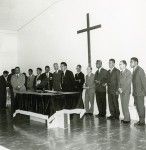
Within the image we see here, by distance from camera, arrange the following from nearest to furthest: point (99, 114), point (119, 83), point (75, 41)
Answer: point (119, 83)
point (99, 114)
point (75, 41)

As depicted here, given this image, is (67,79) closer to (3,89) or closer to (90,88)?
(90,88)

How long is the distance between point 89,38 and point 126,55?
162cm

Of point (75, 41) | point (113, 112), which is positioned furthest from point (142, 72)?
point (75, 41)

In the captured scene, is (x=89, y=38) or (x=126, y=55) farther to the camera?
(x=89, y=38)

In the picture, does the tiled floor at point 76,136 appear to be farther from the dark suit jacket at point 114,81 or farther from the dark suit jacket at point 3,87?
the dark suit jacket at point 3,87

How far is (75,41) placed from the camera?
31.8ft

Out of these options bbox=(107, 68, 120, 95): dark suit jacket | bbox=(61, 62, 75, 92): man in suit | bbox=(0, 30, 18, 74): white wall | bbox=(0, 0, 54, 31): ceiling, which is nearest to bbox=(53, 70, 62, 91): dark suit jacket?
bbox=(61, 62, 75, 92): man in suit

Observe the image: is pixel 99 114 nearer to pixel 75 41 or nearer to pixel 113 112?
pixel 113 112

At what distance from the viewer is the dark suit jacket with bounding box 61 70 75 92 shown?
8831 mm

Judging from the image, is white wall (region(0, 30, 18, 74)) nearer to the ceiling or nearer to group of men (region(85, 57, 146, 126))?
the ceiling

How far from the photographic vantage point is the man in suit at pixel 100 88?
8033mm

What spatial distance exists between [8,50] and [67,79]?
5.21 m

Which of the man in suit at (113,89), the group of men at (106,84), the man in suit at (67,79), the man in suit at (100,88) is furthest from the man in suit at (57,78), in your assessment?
the man in suit at (113,89)

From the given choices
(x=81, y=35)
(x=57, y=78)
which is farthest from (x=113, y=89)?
(x=81, y=35)
